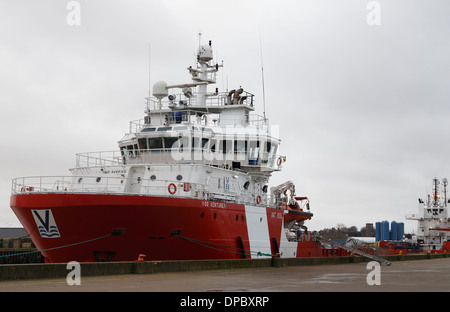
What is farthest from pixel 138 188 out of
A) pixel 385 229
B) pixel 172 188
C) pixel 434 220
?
pixel 385 229

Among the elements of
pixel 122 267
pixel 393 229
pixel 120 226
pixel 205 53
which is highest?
pixel 205 53

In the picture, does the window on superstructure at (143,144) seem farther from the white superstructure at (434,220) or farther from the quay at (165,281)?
the white superstructure at (434,220)

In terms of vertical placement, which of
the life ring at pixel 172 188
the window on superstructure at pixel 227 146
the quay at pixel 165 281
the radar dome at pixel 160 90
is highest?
the radar dome at pixel 160 90

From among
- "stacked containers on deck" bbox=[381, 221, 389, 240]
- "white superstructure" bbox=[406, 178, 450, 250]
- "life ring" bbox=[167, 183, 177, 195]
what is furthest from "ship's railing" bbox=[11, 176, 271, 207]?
"stacked containers on deck" bbox=[381, 221, 389, 240]

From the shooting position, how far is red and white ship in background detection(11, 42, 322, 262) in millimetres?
20391

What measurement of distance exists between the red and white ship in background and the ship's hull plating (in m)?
0.04

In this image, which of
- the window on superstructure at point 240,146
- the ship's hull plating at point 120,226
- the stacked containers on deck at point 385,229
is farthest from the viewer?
the stacked containers on deck at point 385,229

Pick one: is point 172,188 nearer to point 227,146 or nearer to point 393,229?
point 227,146

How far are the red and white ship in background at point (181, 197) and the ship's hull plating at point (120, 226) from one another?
37 millimetres

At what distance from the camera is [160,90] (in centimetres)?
3097

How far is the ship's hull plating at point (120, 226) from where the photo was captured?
65.6 feet

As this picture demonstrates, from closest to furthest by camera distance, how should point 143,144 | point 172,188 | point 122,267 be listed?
point 122,267
point 172,188
point 143,144

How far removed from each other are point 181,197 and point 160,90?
1070 cm

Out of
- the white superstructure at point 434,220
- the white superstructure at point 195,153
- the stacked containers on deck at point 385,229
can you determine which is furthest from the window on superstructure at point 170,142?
the stacked containers on deck at point 385,229
